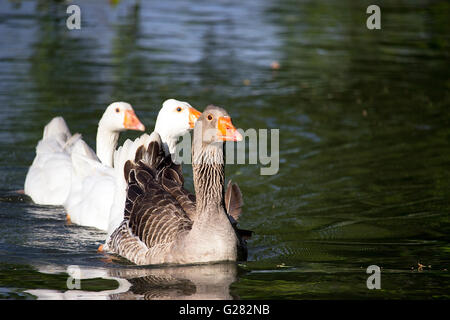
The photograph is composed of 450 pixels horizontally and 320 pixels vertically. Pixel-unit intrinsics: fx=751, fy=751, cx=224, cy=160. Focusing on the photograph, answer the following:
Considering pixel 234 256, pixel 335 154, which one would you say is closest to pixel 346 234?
pixel 234 256

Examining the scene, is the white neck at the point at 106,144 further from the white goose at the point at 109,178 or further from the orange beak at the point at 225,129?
the orange beak at the point at 225,129

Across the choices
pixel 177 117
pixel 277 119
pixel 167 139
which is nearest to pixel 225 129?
pixel 177 117

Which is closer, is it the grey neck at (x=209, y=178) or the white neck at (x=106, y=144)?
the grey neck at (x=209, y=178)

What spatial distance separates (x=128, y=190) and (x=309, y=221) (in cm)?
269

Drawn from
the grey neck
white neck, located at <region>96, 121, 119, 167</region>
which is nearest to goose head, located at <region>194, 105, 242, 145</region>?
the grey neck

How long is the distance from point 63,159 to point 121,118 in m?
1.57

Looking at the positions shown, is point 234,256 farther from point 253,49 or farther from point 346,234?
point 253,49

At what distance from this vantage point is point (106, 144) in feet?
39.1

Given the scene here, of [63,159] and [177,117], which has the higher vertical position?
[177,117]

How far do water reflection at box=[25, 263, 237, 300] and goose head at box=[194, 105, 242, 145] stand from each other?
1408 mm

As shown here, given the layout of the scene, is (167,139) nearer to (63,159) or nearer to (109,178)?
(109,178)

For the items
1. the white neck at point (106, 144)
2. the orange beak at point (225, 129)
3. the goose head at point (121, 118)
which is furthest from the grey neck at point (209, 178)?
the white neck at point (106, 144)

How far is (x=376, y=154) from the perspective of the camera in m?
13.7

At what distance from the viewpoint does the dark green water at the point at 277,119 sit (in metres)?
8.29
